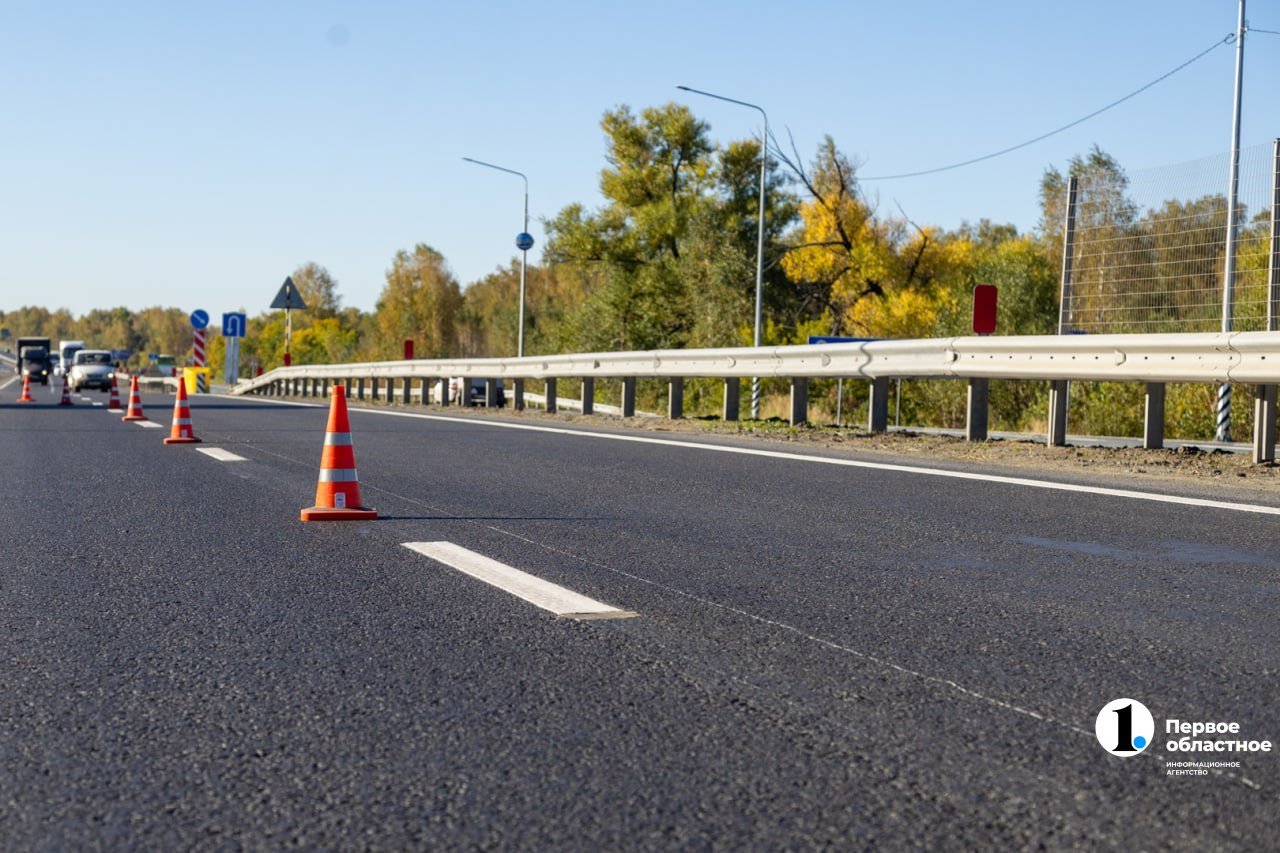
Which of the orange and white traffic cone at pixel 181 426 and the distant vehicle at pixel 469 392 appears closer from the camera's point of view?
the orange and white traffic cone at pixel 181 426

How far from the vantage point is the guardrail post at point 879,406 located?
15.2 meters

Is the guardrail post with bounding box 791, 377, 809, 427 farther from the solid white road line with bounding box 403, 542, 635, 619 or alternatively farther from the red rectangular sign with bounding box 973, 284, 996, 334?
the solid white road line with bounding box 403, 542, 635, 619

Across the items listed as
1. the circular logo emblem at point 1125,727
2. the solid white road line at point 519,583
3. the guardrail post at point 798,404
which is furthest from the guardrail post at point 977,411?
the circular logo emblem at point 1125,727

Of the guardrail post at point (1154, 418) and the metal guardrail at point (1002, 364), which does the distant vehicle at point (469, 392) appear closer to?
the metal guardrail at point (1002, 364)

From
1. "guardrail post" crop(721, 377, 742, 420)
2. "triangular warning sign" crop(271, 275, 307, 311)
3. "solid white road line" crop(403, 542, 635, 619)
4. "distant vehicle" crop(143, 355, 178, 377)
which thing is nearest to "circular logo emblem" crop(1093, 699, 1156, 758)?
"solid white road line" crop(403, 542, 635, 619)

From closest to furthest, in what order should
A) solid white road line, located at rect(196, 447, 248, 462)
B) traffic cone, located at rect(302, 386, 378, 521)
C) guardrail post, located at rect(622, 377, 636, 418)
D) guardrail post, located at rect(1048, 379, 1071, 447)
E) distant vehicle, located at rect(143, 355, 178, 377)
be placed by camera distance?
traffic cone, located at rect(302, 386, 378, 521), solid white road line, located at rect(196, 447, 248, 462), guardrail post, located at rect(1048, 379, 1071, 447), guardrail post, located at rect(622, 377, 636, 418), distant vehicle, located at rect(143, 355, 178, 377)

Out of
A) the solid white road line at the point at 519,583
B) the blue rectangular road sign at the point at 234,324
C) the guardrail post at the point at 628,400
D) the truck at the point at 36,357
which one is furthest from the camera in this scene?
the truck at the point at 36,357

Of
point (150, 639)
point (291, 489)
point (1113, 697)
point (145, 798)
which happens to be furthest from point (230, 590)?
point (291, 489)

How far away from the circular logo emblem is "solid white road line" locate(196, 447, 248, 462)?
31.5 feet

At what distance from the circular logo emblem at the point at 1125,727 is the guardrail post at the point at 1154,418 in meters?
9.53

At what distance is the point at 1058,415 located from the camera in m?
13.1

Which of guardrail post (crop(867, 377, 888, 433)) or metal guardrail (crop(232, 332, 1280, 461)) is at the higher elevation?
metal guardrail (crop(232, 332, 1280, 461))

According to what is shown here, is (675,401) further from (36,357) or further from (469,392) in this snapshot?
(36,357)

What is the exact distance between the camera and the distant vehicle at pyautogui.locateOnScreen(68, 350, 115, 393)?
2099 inches
